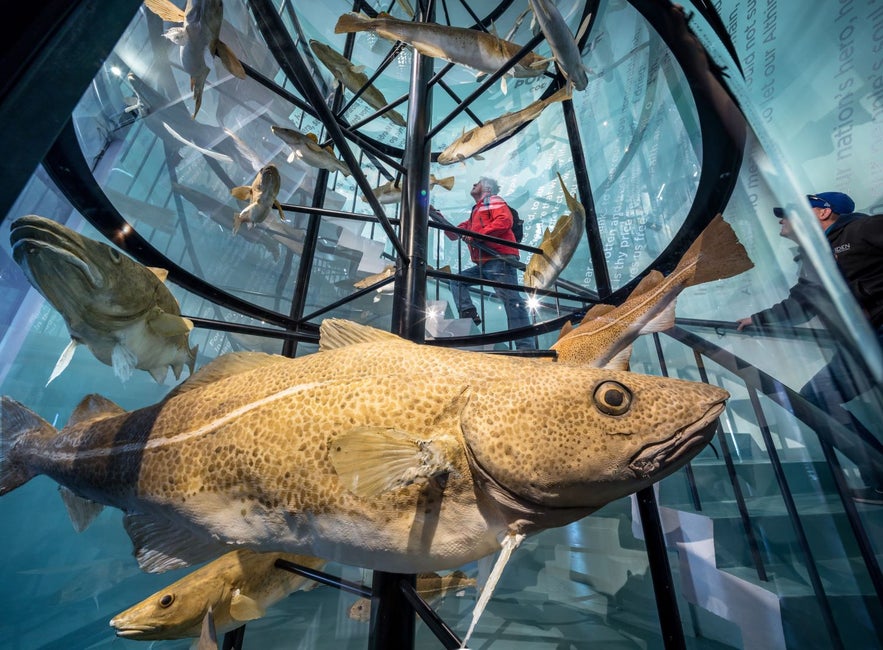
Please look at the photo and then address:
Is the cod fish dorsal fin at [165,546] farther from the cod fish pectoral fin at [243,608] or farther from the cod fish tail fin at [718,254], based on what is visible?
the cod fish tail fin at [718,254]

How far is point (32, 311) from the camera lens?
62.6 inches

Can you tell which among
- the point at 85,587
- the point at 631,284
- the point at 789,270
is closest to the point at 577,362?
the point at 789,270

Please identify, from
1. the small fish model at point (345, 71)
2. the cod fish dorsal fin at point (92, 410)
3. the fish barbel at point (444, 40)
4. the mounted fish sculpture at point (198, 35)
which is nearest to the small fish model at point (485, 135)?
the fish barbel at point (444, 40)

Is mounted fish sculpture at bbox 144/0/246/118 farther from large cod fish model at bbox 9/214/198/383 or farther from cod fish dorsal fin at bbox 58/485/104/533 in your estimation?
cod fish dorsal fin at bbox 58/485/104/533

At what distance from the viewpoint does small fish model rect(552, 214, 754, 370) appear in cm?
60

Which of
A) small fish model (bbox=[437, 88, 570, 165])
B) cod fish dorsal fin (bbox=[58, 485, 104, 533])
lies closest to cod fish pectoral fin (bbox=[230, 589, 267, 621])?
cod fish dorsal fin (bbox=[58, 485, 104, 533])

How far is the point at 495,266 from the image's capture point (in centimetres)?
292

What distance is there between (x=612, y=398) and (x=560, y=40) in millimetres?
1582

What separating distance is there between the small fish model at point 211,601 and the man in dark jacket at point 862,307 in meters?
1.53

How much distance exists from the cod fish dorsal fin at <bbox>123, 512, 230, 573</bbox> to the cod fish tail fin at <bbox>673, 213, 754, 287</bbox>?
1141mm

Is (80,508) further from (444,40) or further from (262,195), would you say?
(444,40)

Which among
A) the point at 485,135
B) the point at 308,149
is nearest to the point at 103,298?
the point at 308,149

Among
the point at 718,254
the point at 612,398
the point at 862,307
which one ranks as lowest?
the point at 612,398

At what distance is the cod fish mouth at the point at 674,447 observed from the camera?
0.50 metres
